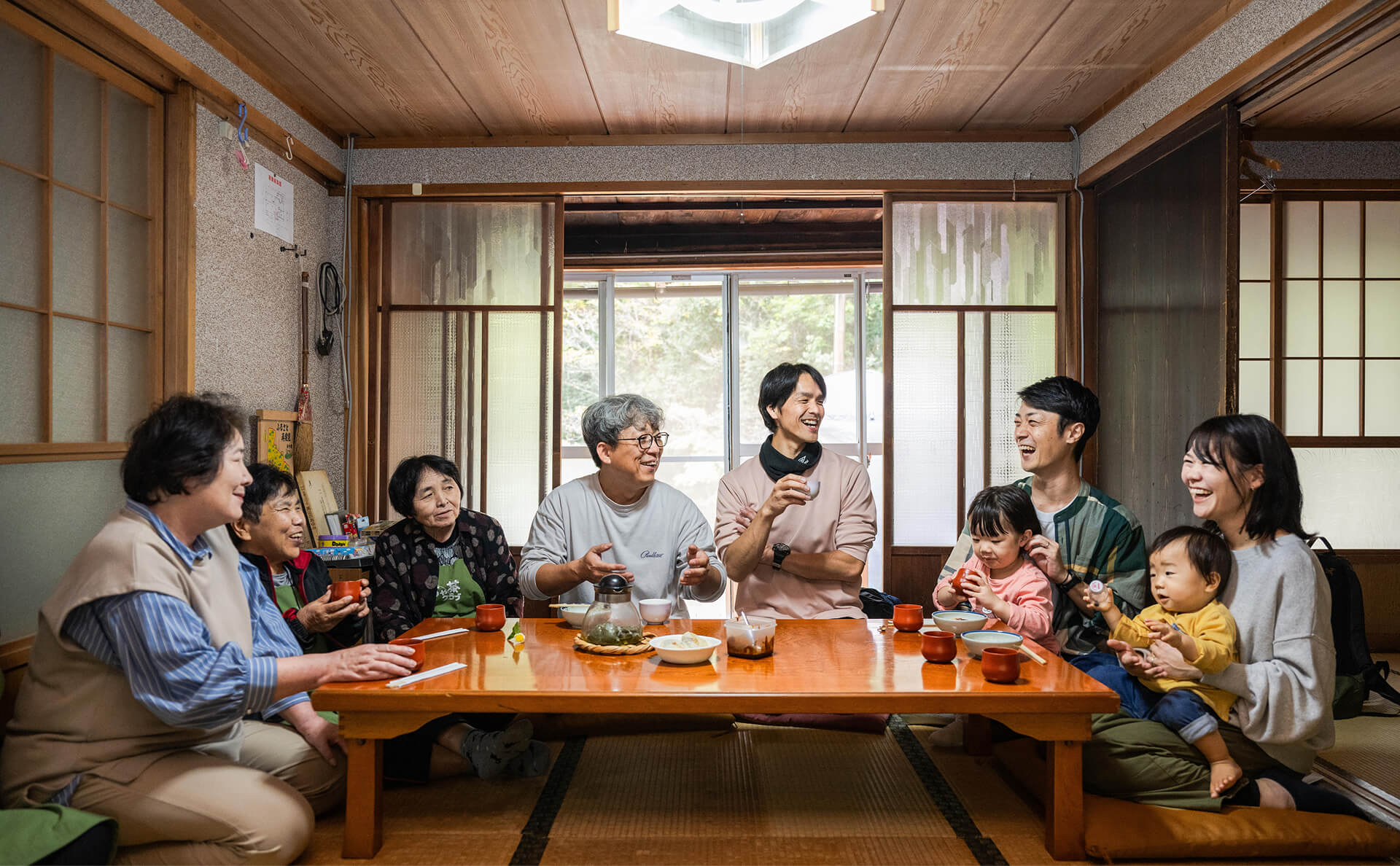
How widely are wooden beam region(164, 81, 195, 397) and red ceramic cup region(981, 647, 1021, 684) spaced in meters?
2.71

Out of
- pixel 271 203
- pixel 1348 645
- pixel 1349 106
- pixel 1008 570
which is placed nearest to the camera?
pixel 1008 570

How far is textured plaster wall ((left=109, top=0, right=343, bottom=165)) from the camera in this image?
2.83 m

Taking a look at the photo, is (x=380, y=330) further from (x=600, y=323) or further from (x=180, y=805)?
(x=180, y=805)

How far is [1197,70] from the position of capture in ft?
10.7

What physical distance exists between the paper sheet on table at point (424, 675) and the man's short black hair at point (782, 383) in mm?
1466

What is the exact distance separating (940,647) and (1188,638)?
0.58 m

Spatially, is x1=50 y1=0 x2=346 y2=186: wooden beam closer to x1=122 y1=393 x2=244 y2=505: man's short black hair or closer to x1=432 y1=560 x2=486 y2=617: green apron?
x1=122 y1=393 x2=244 y2=505: man's short black hair

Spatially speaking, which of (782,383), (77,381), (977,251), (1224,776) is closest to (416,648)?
(77,381)

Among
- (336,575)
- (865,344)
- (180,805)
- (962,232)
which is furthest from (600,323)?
(180,805)

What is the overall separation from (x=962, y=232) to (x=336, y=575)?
3249mm

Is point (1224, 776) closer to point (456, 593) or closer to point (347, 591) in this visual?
point (456, 593)

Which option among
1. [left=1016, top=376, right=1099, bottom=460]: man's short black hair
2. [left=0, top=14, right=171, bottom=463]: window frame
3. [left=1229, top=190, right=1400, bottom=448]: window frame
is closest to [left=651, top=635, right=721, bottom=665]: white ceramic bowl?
[left=1016, top=376, right=1099, bottom=460]: man's short black hair

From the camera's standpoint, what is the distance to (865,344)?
21.2 feet

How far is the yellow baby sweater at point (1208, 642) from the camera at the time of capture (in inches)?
84.0
